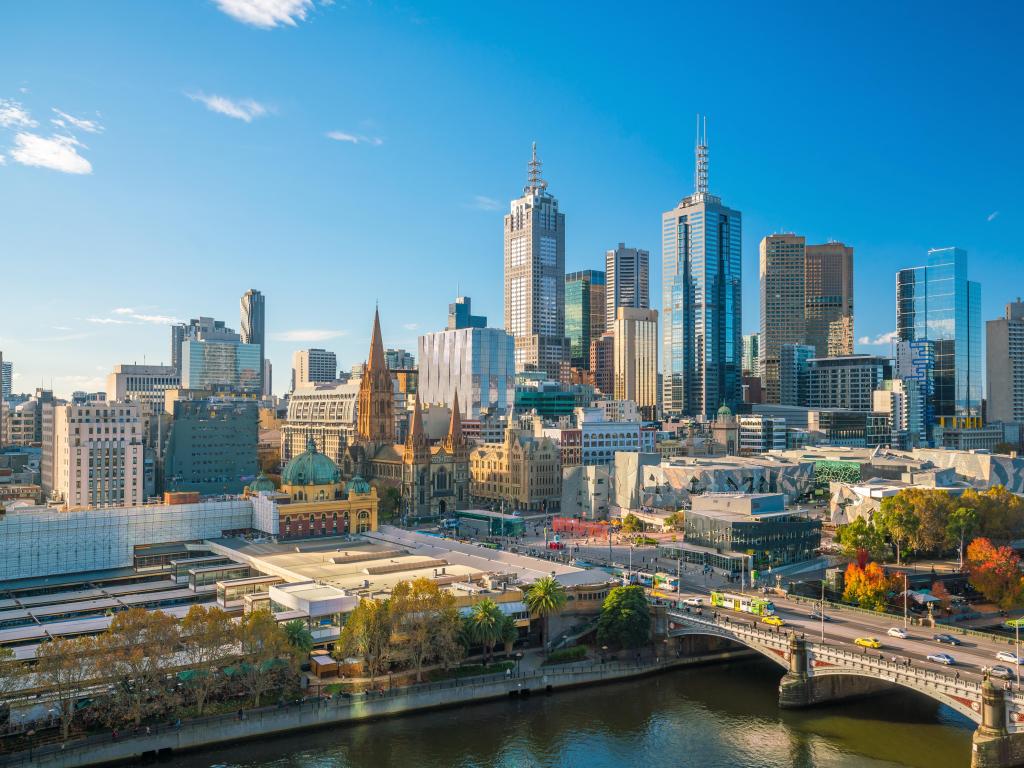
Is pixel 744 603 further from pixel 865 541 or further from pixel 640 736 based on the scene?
pixel 865 541

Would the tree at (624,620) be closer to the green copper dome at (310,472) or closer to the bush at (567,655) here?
the bush at (567,655)

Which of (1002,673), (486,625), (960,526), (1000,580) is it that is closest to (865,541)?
(960,526)

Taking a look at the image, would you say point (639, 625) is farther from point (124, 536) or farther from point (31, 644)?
point (124, 536)

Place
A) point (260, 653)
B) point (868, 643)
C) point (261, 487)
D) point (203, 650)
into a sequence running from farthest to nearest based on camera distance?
1. point (261, 487)
2. point (868, 643)
3. point (260, 653)
4. point (203, 650)

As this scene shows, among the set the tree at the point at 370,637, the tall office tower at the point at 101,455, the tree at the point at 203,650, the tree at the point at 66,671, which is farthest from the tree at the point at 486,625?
the tall office tower at the point at 101,455

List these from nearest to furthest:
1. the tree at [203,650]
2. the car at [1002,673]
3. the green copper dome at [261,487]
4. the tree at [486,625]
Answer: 1. the car at [1002,673]
2. the tree at [203,650]
3. the tree at [486,625]
4. the green copper dome at [261,487]

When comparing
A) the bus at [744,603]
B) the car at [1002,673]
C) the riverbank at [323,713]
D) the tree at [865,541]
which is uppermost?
the tree at [865,541]

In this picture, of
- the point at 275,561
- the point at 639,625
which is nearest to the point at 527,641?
the point at 639,625
